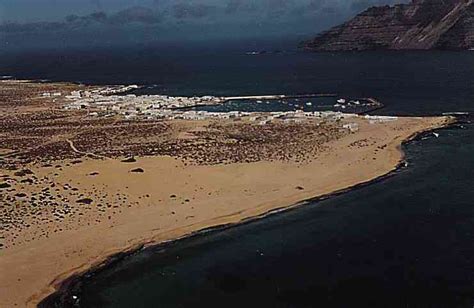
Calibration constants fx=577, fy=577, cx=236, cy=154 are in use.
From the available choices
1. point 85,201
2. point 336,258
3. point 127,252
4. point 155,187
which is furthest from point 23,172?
point 336,258

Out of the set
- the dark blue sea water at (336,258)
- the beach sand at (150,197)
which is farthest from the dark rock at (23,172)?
the dark blue sea water at (336,258)

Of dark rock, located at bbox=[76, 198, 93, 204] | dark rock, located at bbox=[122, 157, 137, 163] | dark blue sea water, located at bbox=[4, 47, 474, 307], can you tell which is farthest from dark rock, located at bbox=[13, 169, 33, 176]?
dark blue sea water, located at bbox=[4, 47, 474, 307]

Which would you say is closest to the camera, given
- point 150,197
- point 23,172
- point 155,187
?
point 150,197

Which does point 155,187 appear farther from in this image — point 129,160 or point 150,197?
point 129,160

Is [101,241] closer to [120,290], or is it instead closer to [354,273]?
[120,290]

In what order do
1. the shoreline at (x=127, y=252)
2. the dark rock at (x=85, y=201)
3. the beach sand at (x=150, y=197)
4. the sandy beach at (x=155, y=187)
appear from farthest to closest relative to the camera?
1. the dark rock at (x=85, y=201)
2. the sandy beach at (x=155, y=187)
3. the beach sand at (x=150, y=197)
4. the shoreline at (x=127, y=252)

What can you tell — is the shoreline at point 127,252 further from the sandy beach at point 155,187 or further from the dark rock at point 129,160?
the dark rock at point 129,160
